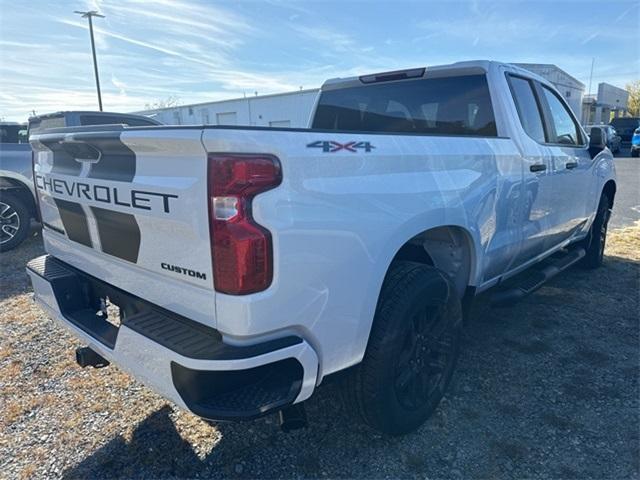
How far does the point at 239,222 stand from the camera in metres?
A: 1.60

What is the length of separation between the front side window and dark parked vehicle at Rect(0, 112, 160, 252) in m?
5.18

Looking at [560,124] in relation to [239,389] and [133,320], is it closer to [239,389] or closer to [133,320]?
[239,389]

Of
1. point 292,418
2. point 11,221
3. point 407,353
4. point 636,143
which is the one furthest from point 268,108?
point 292,418

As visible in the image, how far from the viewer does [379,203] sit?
80.0 inches

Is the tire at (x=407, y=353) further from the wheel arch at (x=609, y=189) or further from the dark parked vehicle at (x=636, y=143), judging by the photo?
the dark parked vehicle at (x=636, y=143)

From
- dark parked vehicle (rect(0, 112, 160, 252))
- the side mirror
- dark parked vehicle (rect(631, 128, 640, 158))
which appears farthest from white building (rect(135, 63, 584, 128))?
the side mirror

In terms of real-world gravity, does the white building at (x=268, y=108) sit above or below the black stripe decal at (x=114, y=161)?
above

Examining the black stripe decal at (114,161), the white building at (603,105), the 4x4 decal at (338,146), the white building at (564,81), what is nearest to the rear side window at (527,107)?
the 4x4 decal at (338,146)

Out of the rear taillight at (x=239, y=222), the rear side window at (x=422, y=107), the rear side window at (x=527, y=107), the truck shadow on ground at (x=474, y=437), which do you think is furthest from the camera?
the rear side window at (x=527, y=107)

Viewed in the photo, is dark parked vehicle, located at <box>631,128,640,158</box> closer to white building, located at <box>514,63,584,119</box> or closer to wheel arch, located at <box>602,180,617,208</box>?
white building, located at <box>514,63,584,119</box>

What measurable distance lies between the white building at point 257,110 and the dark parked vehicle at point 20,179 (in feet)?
50.3

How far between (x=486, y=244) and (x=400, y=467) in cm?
148

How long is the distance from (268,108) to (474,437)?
27.3 m

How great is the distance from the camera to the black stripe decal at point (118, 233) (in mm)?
1972
